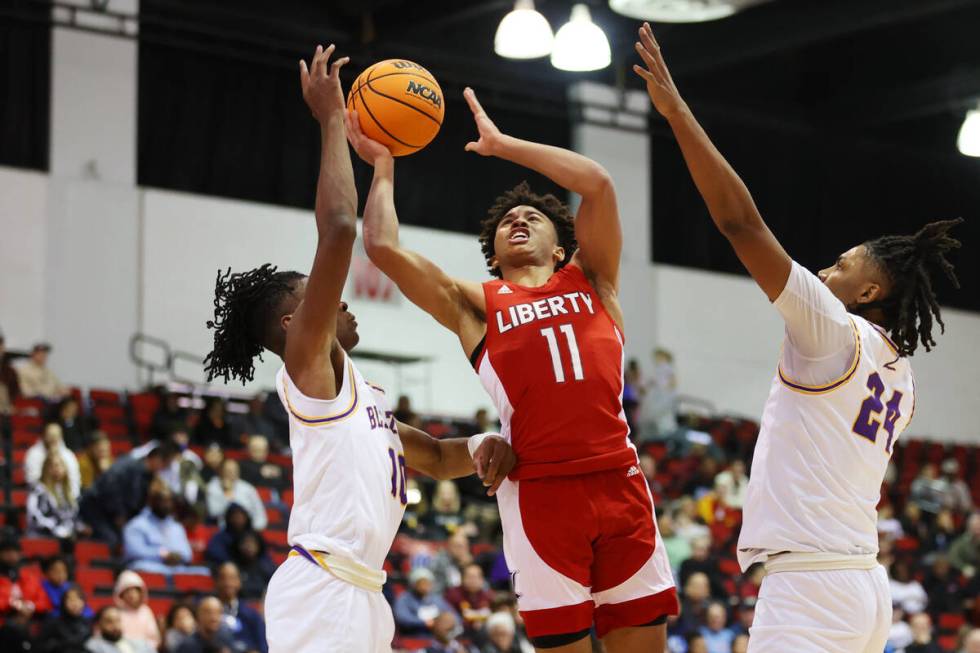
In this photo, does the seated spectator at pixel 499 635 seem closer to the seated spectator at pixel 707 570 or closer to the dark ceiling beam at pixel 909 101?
the seated spectator at pixel 707 570

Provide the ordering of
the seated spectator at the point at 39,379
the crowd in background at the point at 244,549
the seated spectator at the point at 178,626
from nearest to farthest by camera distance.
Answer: the seated spectator at the point at 178,626 < the crowd in background at the point at 244,549 < the seated spectator at the point at 39,379

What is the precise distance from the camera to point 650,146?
23.6 metres

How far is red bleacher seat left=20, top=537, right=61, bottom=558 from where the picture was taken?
1296 centimetres

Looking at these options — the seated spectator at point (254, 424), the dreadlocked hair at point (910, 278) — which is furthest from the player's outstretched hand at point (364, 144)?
the seated spectator at point (254, 424)

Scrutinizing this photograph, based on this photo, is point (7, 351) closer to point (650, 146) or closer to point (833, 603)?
point (650, 146)

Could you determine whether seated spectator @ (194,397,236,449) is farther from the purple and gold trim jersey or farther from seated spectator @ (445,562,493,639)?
the purple and gold trim jersey

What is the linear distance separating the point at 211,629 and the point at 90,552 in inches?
84.5

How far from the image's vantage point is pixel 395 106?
5.58 meters

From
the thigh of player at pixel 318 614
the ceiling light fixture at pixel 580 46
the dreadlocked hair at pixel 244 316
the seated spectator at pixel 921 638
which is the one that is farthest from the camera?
the seated spectator at pixel 921 638

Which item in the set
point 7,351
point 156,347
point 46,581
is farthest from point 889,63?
point 46,581

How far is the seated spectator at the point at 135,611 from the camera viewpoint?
11.5 meters

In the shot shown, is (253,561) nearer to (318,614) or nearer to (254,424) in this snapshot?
(254,424)

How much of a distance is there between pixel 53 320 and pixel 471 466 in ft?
45.8

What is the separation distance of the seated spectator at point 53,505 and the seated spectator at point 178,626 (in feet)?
6.46
